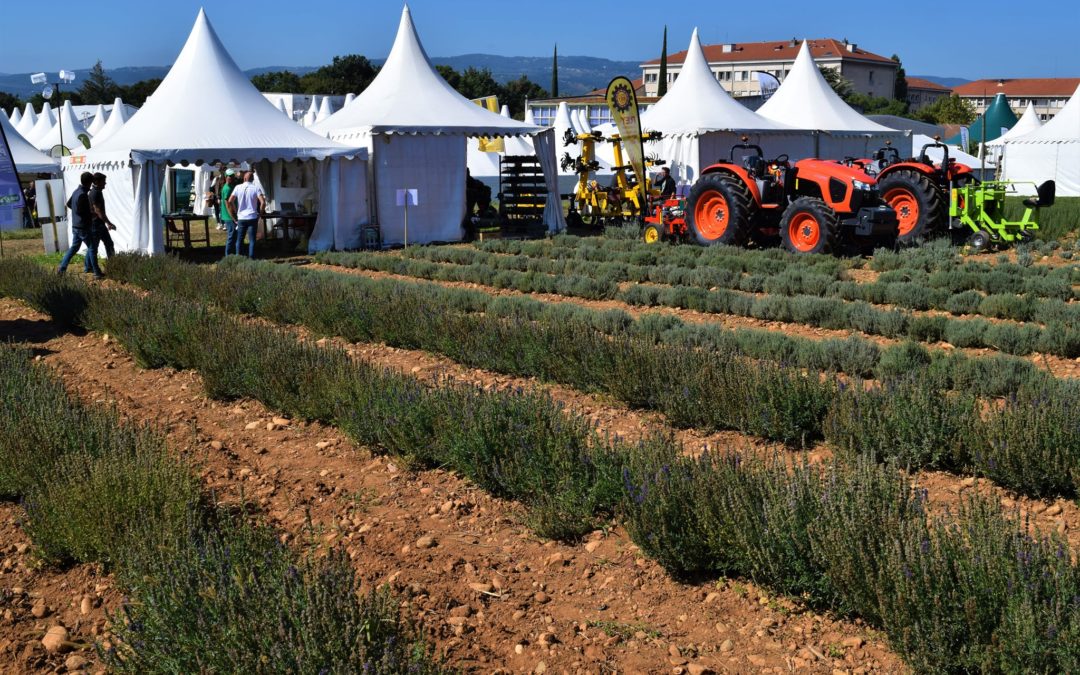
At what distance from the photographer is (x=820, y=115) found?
25.8m

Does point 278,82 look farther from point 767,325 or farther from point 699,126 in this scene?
point 767,325

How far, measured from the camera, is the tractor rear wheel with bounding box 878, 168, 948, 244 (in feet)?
49.9

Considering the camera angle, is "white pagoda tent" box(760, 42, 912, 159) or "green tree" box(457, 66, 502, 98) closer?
"white pagoda tent" box(760, 42, 912, 159)

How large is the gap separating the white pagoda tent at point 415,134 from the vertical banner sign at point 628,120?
4.74ft

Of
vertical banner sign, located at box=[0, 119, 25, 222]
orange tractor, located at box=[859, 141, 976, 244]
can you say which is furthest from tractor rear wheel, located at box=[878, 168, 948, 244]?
vertical banner sign, located at box=[0, 119, 25, 222]

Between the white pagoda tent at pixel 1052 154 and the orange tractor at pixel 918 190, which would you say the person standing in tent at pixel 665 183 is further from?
the white pagoda tent at pixel 1052 154

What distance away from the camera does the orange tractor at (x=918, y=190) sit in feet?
50.0

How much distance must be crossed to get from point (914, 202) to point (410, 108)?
28.7 feet

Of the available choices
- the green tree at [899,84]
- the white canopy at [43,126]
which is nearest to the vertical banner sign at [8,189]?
the white canopy at [43,126]

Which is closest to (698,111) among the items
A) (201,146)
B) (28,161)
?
(201,146)

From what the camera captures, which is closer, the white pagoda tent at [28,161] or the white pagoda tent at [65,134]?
the white pagoda tent at [28,161]

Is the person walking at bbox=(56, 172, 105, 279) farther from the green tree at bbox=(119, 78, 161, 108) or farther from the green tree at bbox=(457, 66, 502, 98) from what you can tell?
the green tree at bbox=(457, 66, 502, 98)

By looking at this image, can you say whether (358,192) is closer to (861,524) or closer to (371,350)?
(371,350)

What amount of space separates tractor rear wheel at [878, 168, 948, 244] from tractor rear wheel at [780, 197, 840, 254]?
1.51 meters
